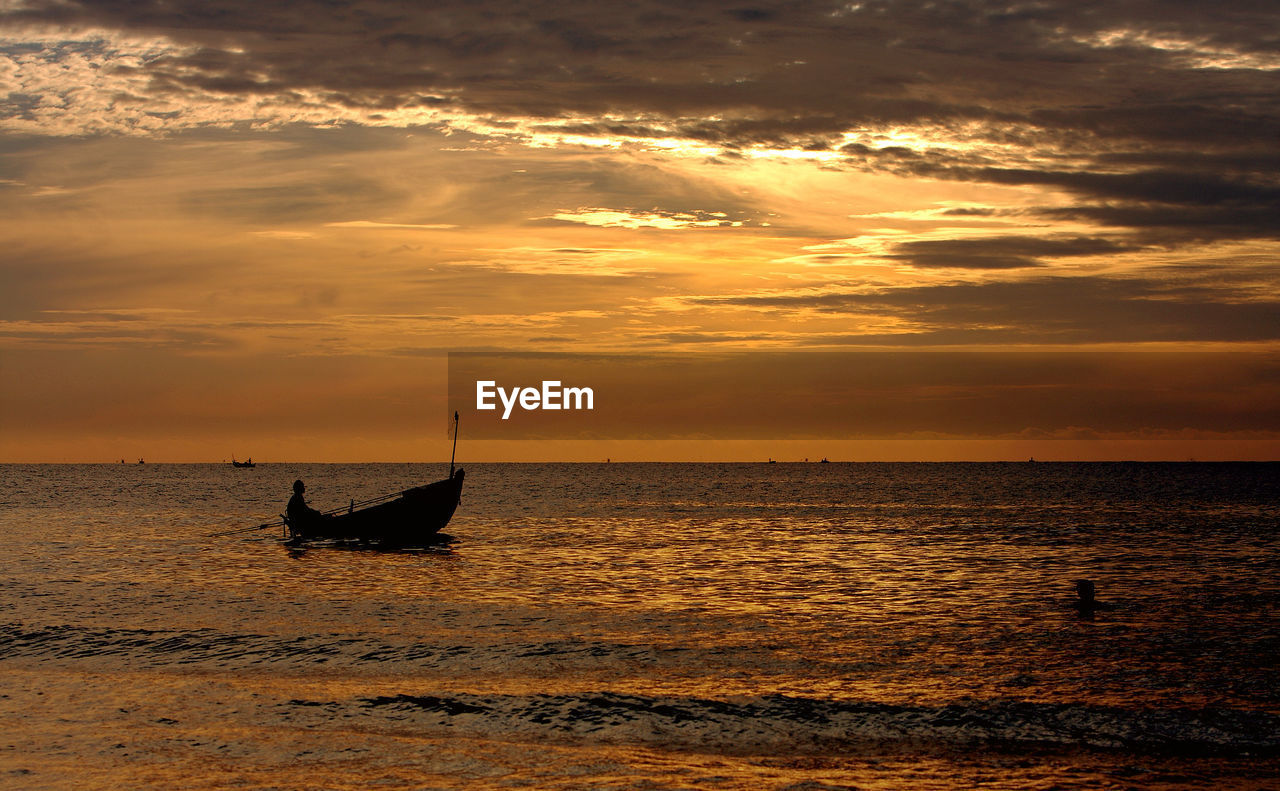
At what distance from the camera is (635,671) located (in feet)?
64.5

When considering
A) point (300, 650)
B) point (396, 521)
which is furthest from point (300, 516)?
point (300, 650)

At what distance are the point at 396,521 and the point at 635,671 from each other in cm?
2982

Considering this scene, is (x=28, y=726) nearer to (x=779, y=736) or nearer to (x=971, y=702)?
(x=779, y=736)

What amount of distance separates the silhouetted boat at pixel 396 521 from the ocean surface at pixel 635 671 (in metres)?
1.74

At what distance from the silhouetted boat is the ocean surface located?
5.72 ft

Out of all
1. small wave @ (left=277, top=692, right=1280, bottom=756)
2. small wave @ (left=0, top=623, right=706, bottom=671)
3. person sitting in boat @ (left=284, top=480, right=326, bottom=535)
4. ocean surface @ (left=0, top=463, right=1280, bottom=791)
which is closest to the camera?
ocean surface @ (left=0, top=463, right=1280, bottom=791)

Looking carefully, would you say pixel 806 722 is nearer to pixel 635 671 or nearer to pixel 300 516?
pixel 635 671

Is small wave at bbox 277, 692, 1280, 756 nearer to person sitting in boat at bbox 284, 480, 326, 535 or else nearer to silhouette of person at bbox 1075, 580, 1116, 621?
silhouette of person at bbox 1075, 580, 1116, 621

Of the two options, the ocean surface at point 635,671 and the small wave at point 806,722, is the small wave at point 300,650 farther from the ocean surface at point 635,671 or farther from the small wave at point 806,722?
the small wave at point 806,722

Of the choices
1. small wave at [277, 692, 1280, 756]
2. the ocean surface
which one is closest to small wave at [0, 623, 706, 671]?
the ocean surface

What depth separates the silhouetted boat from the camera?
46.3 meters

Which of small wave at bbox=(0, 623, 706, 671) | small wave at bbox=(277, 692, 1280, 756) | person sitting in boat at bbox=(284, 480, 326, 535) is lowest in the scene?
small wave at bbox=(0, 623, 706, 671)

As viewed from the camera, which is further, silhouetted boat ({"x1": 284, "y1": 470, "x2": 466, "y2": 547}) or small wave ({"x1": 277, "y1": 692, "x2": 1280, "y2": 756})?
silhouetted boat ({"x1": 284, "y1": 470, "x2": 466, "y2": 547})

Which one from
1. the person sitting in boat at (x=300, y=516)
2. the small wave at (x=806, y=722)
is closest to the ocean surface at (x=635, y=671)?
the small wave at (x=806, y=722)
